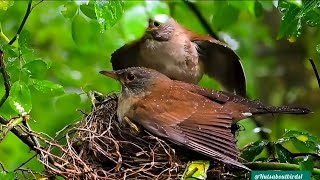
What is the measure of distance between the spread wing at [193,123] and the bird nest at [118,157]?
55 millimetres

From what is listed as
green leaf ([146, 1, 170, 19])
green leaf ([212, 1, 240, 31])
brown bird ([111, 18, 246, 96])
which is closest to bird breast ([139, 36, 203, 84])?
brown bird ([111, 18, 246, 96])

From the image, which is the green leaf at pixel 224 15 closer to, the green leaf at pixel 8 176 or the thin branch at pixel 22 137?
the thin branch at pixel 22 137

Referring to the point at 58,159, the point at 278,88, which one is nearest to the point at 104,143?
the point at 58,159

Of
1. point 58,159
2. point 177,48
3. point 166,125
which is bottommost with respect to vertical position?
point 58,159

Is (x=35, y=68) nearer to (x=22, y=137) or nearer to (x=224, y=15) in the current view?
(x=22, y=137)

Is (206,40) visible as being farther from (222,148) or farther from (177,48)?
(222,148)

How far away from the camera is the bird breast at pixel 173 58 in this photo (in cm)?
349

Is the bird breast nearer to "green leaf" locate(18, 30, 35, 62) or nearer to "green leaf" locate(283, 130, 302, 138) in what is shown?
"green leaf" locate(283, 130, 302, 138)

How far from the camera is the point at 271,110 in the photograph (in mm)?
3172

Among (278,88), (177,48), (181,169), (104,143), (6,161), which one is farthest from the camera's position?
(278,88)

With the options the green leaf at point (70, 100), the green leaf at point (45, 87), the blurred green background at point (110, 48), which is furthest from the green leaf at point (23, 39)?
the green leaf at point (70, 100)

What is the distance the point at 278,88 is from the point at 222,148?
4148mm

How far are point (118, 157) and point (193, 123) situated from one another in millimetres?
339

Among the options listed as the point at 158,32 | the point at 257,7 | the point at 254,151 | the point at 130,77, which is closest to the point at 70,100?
the point at 130,77
